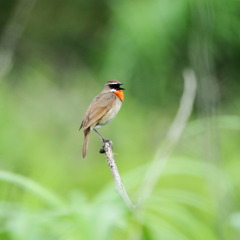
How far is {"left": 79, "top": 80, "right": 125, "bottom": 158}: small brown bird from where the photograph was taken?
6.84 feet

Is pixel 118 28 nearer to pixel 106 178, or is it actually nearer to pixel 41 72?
pixel 41 72

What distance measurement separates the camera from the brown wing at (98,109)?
208cm

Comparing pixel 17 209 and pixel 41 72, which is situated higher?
pixel 41 72

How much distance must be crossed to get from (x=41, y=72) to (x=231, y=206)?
596 cm

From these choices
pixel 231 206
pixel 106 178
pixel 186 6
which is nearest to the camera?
pixel 231 206

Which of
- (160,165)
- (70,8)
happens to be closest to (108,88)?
(160,165)

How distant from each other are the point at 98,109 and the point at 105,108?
6cm

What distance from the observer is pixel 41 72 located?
7926 millimetres

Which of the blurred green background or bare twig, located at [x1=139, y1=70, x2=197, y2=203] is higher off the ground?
the blurred green background

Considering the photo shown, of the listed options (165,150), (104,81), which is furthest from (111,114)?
(104,81)

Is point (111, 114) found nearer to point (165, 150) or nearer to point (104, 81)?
point (165, 150)

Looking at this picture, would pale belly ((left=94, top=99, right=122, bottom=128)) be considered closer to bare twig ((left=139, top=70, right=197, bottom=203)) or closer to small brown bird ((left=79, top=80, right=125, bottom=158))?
small brown bird ((left=79, top=80, right=125, bottom=158))

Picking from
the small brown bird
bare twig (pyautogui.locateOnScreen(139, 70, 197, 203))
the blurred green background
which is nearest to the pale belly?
the small brown bird

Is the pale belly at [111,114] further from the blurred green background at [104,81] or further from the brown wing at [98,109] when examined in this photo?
the blurred green background at [104,81]
